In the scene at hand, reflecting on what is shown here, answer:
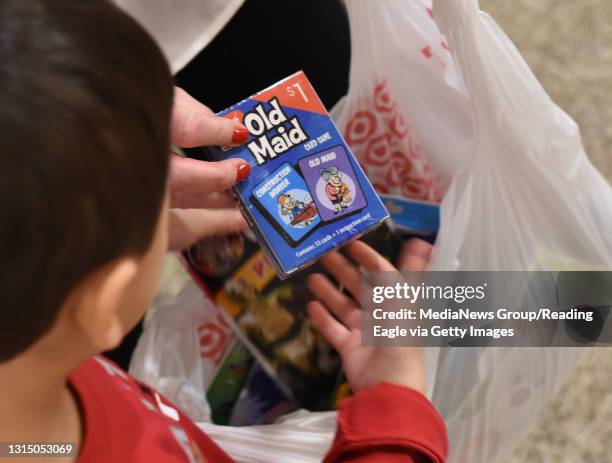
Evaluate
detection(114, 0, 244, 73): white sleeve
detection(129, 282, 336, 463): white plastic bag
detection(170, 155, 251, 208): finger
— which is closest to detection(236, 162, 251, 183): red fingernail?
detection(170, 155, 251, 208): finger

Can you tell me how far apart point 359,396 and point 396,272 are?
15 centimetres

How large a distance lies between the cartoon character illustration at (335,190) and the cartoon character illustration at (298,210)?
0.02 meters

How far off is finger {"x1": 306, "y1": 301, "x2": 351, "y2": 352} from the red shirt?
12 centimetres

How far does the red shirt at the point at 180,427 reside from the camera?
434mm

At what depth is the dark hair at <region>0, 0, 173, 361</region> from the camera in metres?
0.26

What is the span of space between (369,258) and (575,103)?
600 mm

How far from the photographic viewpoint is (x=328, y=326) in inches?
26.1

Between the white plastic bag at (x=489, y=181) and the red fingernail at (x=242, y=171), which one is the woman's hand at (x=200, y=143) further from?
the white plastic bag at (x=489, y=181)

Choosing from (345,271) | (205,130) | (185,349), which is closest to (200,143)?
(205,130)

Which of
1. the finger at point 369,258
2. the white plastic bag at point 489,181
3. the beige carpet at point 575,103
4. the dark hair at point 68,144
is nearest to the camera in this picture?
the dark hair at point 68,144

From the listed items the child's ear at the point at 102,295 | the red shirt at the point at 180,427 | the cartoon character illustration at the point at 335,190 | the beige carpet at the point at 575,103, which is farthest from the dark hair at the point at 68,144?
the beige carpet at the point at 575,103

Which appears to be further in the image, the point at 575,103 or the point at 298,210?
the point at 575,103

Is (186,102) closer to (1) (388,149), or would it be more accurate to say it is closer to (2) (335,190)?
(2) (335,190)

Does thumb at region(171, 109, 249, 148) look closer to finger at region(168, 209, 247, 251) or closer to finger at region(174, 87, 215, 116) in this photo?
finger at region(174, 87, 215, 116)
